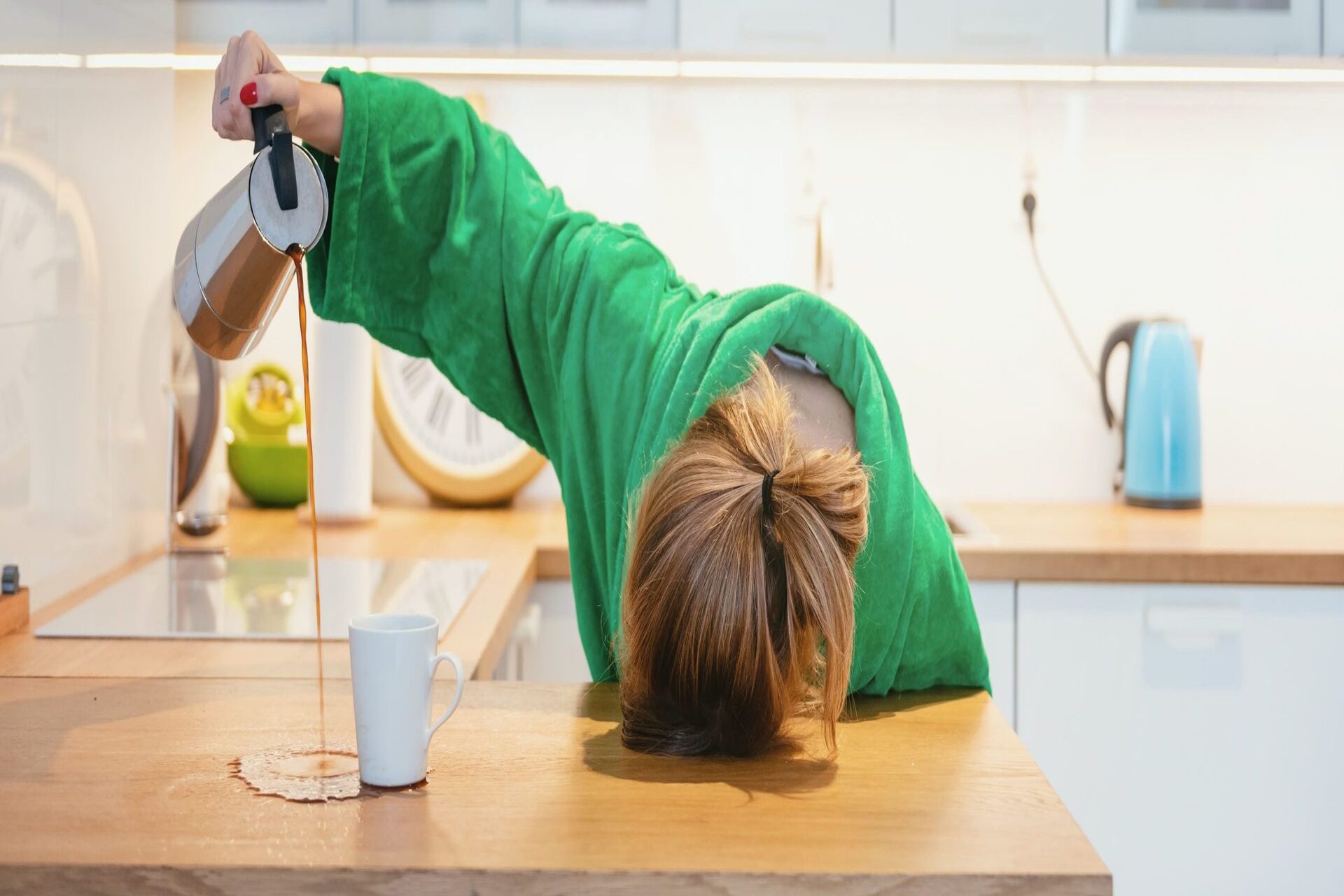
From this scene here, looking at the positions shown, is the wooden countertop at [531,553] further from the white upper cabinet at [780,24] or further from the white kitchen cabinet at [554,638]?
the white upper cabinet at [780,24]

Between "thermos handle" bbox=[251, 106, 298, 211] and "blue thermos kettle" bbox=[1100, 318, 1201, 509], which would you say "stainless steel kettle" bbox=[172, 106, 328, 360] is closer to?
"thermos handle" bbox=[251, 106, 298, 211]

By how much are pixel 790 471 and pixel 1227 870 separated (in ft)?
4.47

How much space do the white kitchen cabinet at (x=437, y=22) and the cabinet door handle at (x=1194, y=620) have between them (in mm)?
1235

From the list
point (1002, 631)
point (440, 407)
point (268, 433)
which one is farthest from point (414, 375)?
point (1002, 631)

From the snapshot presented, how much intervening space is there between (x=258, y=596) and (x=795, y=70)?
121 cm

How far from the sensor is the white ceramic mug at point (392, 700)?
865mm

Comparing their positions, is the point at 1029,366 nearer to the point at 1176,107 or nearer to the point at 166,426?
the point at 1176,107

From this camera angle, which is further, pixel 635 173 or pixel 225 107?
pixel 635 173

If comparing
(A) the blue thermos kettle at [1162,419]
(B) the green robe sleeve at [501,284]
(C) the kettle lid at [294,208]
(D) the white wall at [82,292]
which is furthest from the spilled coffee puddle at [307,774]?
(A) the blue thermos kettle at [1162,419]

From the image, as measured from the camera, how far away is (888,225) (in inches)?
93.0

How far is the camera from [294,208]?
41.1 inches

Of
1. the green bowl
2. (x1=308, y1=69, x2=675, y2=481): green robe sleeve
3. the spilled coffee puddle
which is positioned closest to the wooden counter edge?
the spilled coffee puddle

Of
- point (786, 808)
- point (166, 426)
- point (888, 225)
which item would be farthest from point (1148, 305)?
point (786, 808)

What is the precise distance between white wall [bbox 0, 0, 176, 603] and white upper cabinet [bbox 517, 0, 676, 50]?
Result: 1.71 ft
